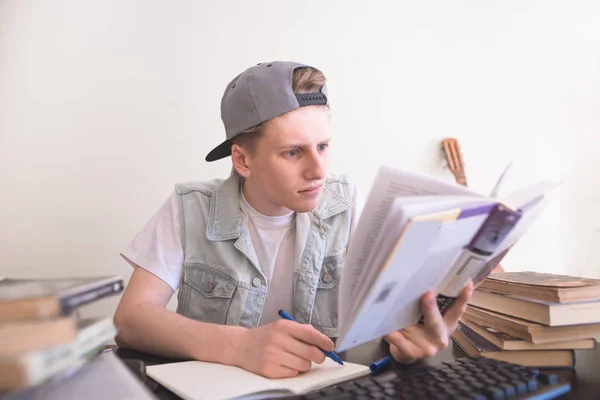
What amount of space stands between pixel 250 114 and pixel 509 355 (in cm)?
68

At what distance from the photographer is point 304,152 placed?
3.62 ft

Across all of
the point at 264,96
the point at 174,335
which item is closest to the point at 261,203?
the point at 264,96

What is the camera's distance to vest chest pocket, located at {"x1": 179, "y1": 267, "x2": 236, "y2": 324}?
1192mm

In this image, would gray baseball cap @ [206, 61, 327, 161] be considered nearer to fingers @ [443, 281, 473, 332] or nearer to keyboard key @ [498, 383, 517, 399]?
fingers @ [443, 281, 473, 332]

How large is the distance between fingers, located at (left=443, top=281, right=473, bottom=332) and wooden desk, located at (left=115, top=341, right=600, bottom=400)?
0.07m

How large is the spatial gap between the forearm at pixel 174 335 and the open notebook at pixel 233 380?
2 cm

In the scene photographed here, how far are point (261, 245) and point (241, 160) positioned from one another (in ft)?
0.69

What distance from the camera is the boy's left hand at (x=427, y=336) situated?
77cm

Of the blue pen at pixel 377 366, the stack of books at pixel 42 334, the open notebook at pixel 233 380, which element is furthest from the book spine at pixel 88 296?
the blue pen at pixel 377 366

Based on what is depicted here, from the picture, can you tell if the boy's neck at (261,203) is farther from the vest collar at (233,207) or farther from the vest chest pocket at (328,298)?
the vest chest pocket at (328,298)

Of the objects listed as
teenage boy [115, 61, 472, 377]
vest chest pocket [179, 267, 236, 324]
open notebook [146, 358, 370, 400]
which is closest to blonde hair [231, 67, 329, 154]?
teenage boy [115, 61, 472, 377]

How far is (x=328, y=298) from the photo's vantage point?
126 centimetres

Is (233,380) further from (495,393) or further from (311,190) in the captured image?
(311,190)

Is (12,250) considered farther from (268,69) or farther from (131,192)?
(268,69)
